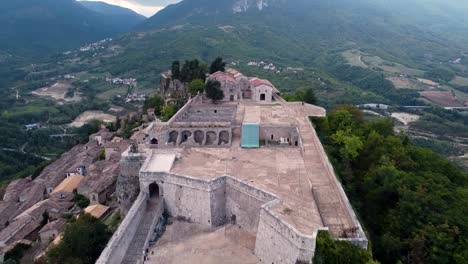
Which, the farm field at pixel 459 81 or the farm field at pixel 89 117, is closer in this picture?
the farm field at pixel 89 117

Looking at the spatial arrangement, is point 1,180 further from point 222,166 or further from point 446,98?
point 446,98

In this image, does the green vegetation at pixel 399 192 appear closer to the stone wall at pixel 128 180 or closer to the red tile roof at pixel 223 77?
the red tile roof at pixel 223 77

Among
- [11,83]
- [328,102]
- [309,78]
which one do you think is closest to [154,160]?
[328,102]

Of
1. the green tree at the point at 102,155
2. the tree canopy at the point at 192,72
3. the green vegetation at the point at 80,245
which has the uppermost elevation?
the tree canopy at the point at 192,72

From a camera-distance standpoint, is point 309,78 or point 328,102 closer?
point 328,102

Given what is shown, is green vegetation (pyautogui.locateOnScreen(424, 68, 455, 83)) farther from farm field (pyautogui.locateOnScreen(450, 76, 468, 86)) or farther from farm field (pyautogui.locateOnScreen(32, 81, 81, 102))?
farm field (pyautogui.locateOnScreen(32, 81, 81, 102))

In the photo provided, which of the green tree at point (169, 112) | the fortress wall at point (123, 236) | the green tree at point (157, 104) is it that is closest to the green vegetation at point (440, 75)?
the green tree at point (157, 104)

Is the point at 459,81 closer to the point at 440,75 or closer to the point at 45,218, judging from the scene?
the point at 440,75
